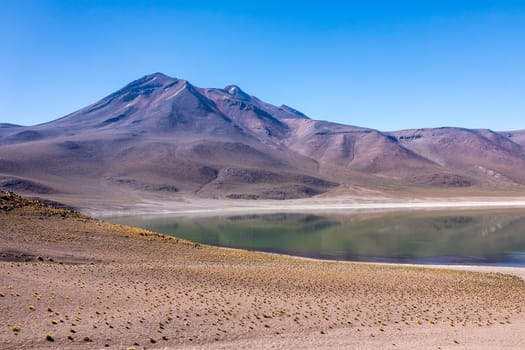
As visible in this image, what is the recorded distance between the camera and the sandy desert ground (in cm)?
1552

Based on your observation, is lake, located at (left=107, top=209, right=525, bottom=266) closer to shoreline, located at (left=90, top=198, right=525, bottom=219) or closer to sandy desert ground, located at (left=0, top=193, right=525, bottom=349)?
sandy desert ground, located at (left=0, top=193, right=525, bottom=349)

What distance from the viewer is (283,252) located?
54500mm

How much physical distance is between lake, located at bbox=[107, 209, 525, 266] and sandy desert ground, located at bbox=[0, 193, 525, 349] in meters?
16.8

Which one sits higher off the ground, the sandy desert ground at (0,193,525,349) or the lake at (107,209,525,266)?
the sandy desert ground at (0,193,525,349)

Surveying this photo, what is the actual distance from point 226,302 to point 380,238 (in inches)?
1998

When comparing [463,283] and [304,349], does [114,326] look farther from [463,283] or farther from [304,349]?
[463,283]

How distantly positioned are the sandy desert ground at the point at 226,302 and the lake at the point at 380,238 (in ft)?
55.1

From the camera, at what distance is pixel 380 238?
67688 millimetres

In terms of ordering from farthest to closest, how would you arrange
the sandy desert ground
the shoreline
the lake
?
1. the shoreline
2. the lake
3. the sandy desert ground

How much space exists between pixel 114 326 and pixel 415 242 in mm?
53866

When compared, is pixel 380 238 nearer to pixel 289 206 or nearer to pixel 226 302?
pixel 226 302

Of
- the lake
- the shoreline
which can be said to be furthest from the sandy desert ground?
the shoreline

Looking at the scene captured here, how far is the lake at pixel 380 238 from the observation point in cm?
5122

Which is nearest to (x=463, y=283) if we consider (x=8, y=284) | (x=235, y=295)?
(x=235, y=295)
